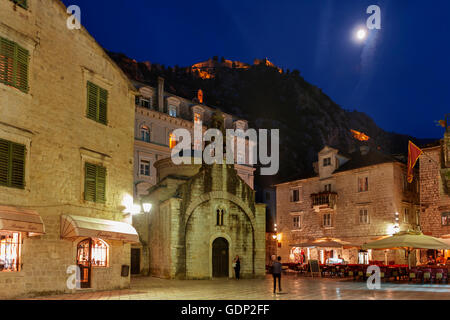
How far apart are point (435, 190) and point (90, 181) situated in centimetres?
2803

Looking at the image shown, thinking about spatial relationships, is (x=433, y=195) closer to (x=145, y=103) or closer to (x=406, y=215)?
(x=406, y=215)

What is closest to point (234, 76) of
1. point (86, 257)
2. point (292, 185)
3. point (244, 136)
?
point (244, 136)

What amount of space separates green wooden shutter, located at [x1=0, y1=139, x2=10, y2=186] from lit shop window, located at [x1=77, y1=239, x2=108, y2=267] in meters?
4.74

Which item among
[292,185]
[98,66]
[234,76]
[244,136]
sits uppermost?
[234,76]

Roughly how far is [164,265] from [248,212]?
6.82 meters

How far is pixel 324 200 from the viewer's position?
141 ft

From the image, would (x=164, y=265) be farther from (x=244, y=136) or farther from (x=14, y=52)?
(x=244, y=136)

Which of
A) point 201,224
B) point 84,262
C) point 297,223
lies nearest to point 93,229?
point 84,262

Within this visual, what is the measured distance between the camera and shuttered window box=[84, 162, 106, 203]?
19859 mm

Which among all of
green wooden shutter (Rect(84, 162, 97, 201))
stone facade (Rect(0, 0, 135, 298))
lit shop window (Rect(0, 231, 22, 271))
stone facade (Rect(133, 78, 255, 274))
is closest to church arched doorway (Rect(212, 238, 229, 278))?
stone facade (Rect(0, 0, 135, 298))

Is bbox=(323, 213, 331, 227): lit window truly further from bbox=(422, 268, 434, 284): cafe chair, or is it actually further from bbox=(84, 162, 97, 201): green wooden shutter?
bbox=(84, 162, 97, 201): green wooden shutter

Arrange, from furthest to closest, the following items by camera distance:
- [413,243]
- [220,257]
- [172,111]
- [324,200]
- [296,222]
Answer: [172,111] → [296,222] → [324,200] → [220,257] → [413,243]

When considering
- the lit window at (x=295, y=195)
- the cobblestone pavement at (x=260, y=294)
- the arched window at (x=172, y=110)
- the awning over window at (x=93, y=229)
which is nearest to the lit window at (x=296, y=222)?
the lit window at (x=295, y=195)
